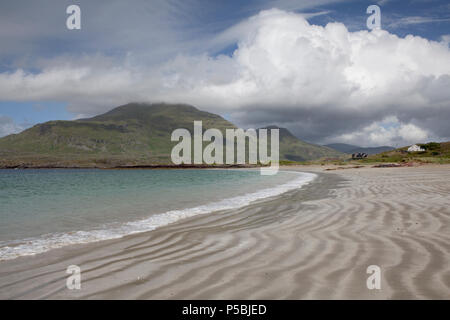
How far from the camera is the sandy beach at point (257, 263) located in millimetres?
4711

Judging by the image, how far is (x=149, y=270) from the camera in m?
5.85

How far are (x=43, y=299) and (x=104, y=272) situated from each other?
1.25m

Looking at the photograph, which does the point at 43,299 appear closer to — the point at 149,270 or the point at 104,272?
the point at 104,272

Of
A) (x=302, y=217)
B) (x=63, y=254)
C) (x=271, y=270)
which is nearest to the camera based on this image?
(x=271, y=270)

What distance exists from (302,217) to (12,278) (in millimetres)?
9623

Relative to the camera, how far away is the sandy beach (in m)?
4.71

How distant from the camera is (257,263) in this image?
20.2ft
